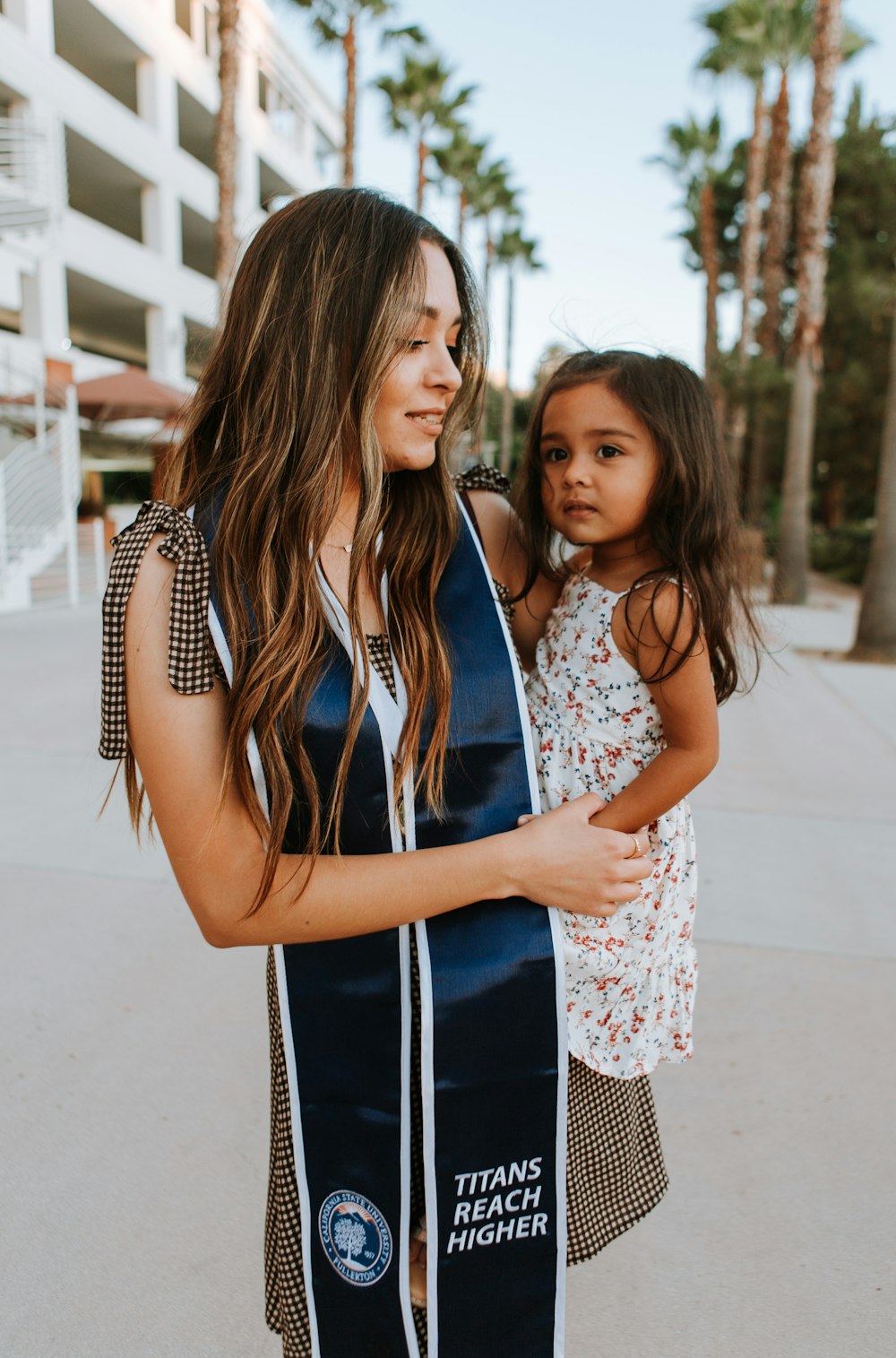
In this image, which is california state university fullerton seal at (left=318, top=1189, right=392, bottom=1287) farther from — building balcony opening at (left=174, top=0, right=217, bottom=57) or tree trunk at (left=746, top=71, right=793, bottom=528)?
building balcony opening at (left=174, top=0, right=217, bottom=57)

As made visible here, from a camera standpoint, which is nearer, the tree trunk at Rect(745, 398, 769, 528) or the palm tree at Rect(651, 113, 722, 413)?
the tree trunk at Rect(745, 398, 769, 528)

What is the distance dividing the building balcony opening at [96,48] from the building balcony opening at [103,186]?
2.22 meters

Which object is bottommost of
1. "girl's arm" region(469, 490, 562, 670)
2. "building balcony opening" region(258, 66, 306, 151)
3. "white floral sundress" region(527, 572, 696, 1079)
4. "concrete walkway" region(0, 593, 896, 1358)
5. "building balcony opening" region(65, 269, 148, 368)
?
"concrete walkway" region(0, 593, 896, 1358)

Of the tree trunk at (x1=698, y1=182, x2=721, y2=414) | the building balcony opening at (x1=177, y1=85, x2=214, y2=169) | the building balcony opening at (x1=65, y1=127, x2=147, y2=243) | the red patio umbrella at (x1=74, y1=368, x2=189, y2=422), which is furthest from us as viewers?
the tree trunk at (x1=698, y1=182, x2=721, y2=414)

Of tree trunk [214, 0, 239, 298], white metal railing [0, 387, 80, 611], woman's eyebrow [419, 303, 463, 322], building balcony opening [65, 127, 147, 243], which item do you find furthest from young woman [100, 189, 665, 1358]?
building balcony opening [65, 127, 147, 243]

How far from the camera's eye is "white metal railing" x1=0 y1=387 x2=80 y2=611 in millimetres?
10562

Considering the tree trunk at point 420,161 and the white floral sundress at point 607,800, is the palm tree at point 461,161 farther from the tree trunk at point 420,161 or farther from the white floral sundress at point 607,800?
the white floral sundress at point 607,800

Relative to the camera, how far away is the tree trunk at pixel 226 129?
35.7 ft

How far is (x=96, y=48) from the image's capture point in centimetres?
1948

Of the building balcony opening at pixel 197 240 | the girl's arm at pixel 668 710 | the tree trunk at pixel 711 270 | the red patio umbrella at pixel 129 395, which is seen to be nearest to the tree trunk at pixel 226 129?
the red patio umbrella at pixel 129 395

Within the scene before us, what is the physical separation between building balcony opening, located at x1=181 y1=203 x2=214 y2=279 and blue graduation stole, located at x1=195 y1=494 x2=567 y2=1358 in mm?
24780

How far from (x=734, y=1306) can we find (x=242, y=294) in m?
1.90

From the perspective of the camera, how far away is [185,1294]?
1.76 metres

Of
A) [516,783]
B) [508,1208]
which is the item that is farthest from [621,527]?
[508,1208]
